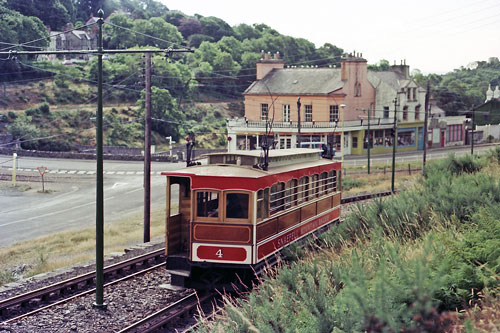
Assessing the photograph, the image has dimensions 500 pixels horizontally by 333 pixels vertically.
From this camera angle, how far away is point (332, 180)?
20.0 m

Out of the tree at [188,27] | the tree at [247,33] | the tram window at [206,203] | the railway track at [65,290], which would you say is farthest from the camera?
the tree at [188,27]

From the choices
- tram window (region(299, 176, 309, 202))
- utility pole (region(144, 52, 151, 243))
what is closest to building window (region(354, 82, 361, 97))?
utility pole (region(144, 52, 151, 243))

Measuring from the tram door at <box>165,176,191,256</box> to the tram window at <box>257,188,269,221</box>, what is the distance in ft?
6.26

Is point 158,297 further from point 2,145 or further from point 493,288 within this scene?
point 2,145

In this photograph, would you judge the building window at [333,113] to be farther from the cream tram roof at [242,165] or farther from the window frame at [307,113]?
the cream tram roof at [242,165]

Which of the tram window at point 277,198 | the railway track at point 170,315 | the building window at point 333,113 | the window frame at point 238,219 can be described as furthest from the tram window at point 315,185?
the building window at point 333,113

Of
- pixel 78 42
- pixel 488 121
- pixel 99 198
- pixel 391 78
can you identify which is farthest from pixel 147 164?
pixel 78 42

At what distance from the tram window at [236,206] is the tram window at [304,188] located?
333 centimetres

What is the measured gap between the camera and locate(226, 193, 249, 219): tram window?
13.4 meters

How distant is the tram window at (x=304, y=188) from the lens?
16.4 metres

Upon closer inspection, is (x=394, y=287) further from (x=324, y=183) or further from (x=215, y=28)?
(x=215, y=28)

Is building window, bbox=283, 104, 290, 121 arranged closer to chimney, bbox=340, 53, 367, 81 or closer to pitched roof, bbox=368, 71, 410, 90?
chimney, bbox=340, 53, 367, 81

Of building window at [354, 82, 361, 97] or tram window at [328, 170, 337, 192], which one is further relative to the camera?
building window at [354, 82, 361, 97]

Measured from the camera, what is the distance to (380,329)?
486 centimetres
